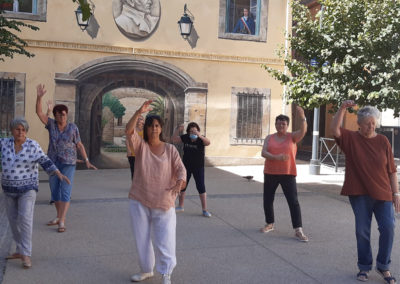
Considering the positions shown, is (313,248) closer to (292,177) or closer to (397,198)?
(292,177)

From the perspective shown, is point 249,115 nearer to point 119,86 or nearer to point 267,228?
point 119,86

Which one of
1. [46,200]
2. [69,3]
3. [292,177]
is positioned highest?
[69,3]

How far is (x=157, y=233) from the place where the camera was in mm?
4137

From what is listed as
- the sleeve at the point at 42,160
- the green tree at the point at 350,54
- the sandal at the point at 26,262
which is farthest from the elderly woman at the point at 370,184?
the green tree at the point at 350,54

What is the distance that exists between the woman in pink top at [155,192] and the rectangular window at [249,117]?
36.2 feet

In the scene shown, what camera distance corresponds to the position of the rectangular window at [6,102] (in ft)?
42.7

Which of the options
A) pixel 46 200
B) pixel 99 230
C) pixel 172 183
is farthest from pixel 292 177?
pixel 46 200

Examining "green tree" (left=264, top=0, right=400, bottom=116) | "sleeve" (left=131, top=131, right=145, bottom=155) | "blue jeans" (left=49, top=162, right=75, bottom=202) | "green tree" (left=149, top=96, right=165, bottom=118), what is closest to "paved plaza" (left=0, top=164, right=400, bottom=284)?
"blue jeans" (left=49, top=162, right=75, bottom=202)

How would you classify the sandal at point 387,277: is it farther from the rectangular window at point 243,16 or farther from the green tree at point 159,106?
the rectangular window at point 243,16

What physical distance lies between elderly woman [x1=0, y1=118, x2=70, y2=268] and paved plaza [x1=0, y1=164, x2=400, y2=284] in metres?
0.30

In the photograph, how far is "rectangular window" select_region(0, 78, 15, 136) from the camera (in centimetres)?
1302

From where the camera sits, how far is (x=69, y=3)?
13422 millimetres

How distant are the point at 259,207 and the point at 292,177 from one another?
86.7 inches

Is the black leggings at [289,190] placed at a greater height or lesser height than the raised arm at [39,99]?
lesser
